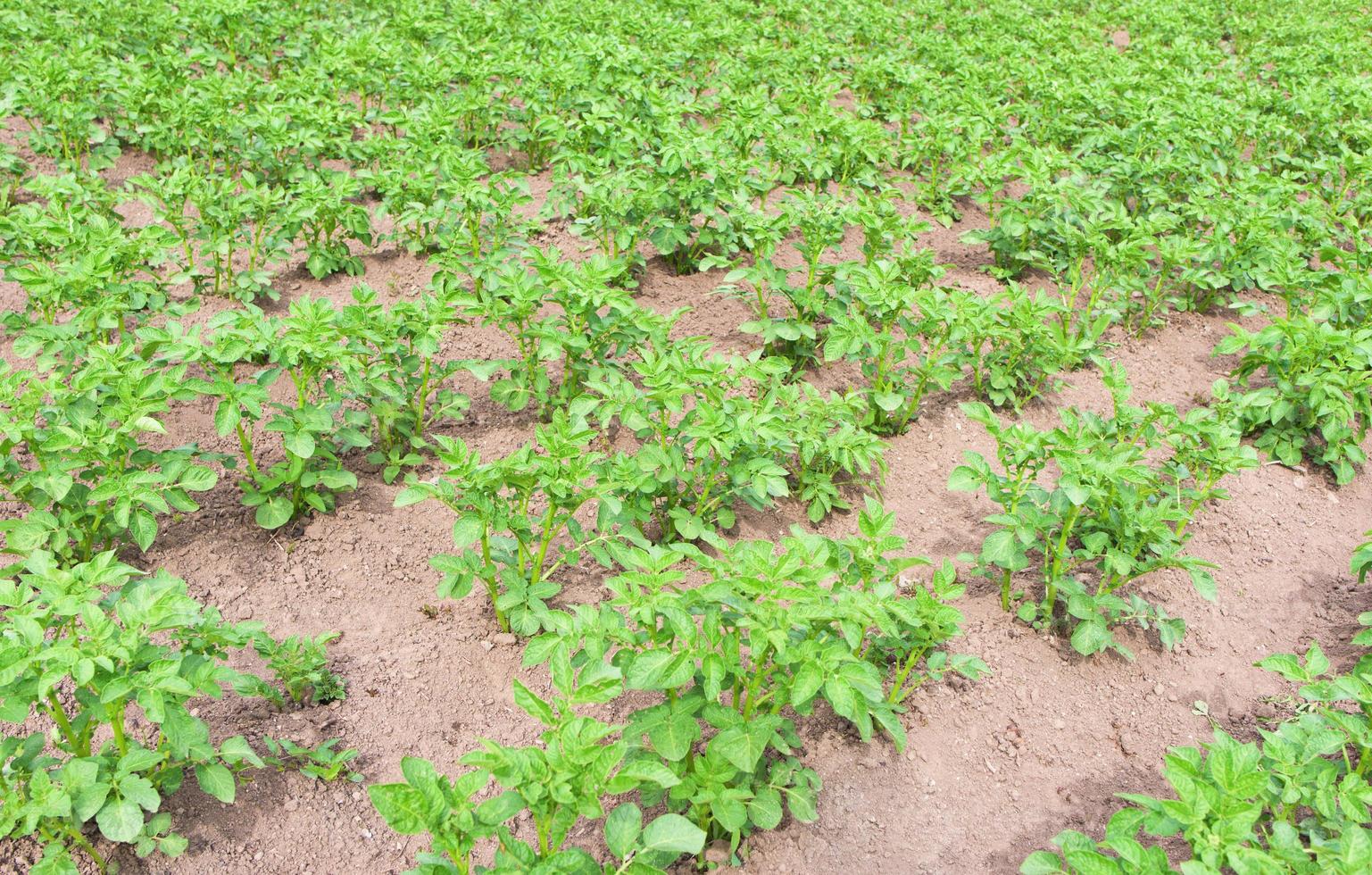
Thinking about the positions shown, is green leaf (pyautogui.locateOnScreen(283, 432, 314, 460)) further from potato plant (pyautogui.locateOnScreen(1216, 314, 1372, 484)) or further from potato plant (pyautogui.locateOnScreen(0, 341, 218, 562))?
potato plant (pyautogui.locateOnScreen(1216, 314, 1372, 484))

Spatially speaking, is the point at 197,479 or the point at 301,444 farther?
the point at 301,444

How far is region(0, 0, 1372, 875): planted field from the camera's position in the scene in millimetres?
2486

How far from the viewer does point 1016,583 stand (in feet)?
12.5

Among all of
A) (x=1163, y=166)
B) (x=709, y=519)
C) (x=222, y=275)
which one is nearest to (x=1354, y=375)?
(x=1163, y=166)

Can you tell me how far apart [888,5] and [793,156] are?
7044 millimetres

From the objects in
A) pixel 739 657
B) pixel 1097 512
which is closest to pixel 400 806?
pixel 739 657

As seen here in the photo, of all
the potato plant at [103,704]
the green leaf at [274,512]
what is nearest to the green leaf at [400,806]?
the potato plant at [103,704]

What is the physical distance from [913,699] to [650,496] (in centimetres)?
115

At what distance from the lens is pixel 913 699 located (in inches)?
130

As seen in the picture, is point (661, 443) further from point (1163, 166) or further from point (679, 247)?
point (1163, 166)

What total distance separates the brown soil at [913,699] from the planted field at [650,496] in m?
0.02

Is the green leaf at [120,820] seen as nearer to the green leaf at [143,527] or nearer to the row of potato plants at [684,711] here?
the row of potato plants at [684,711]

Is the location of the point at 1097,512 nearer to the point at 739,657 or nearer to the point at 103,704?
the point at 739,657

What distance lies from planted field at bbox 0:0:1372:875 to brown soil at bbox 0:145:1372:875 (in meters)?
0.02
